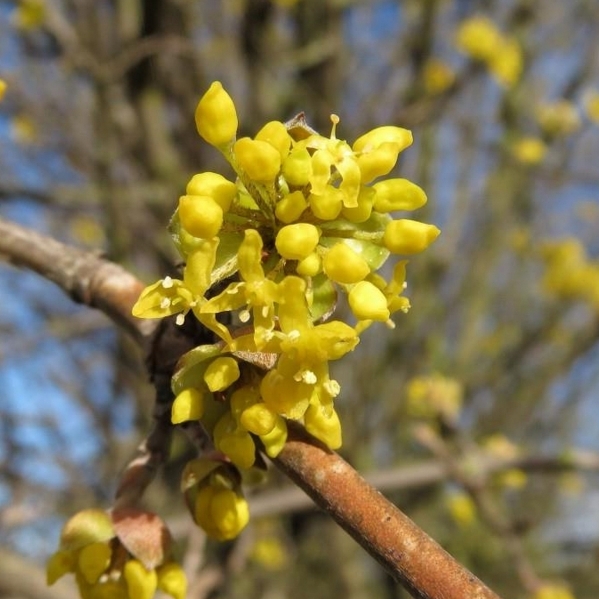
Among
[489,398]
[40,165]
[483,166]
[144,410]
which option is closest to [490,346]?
[489,398]

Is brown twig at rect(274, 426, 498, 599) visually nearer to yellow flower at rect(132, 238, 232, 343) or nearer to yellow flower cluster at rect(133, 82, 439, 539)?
yellow flower cluster at rect(133, 82, 439, 539)

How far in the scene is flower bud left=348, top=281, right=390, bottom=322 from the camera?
24.7 inches

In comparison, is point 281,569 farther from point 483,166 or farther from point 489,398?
point 483,166

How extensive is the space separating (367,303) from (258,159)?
0.15 m

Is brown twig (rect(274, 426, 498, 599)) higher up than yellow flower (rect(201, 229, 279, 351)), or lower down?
lower down

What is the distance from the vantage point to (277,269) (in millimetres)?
653

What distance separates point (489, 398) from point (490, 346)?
45 centimetres

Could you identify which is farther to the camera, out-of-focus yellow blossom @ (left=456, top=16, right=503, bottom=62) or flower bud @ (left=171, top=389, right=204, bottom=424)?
out-of-focus yellow blossom @ (left=456, top=16, right=503, bottom=62)

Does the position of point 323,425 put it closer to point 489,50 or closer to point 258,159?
point 258,159

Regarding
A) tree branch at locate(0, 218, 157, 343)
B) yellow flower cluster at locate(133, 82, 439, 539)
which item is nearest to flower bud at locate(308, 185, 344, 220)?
yellow flower cluster at locate(133, 82, 439, 539)

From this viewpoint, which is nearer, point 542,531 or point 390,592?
point 390,592

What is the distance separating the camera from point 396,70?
14.8ft

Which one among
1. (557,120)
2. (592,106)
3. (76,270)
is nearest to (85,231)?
(557,120)

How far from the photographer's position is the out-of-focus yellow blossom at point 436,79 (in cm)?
340
